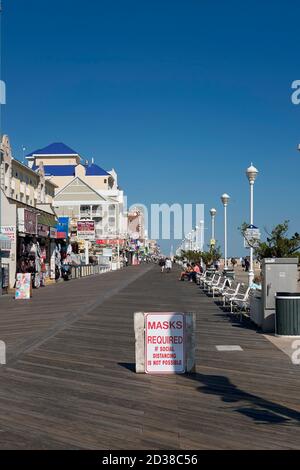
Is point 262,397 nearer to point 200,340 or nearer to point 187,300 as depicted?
point 200,340

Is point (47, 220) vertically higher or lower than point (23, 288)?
higher

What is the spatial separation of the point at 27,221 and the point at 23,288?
26.7ft

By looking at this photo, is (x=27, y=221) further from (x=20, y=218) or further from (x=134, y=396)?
(x=134, y=396)

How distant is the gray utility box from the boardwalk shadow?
5.10 m

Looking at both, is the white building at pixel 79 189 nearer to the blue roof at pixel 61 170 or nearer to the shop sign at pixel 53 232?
the blue roof at pixel 61 170

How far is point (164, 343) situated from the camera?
31.1 feet

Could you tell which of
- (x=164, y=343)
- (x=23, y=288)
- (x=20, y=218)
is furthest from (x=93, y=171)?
(x=164, y=343)

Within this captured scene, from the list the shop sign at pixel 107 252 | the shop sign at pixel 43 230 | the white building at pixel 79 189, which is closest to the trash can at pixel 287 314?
the shop sign at pixel 43 230

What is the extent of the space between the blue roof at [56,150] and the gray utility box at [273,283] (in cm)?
9270

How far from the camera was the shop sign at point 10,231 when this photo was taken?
99.1 feet

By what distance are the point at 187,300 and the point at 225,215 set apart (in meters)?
17.5

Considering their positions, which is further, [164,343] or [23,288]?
[23,288]

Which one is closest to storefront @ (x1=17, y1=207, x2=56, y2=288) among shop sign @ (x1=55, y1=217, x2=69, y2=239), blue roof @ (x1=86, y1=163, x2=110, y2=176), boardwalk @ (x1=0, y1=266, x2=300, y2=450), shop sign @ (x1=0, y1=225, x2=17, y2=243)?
shop sign @ (x1=0, y1=225, x2=17, y2=243)
